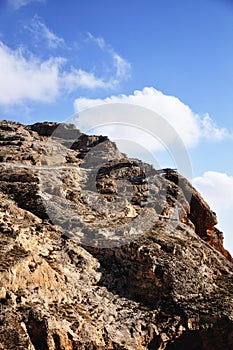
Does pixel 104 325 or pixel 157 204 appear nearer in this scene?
pixel 104 325

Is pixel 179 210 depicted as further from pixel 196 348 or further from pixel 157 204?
pixel 196 348

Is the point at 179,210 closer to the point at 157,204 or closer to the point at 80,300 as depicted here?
the point at 157,204

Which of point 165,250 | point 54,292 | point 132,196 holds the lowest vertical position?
point 54,292

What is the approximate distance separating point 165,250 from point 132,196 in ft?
42.6

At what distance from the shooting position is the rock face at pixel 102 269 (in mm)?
25969

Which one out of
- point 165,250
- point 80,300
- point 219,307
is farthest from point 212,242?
point 80,300

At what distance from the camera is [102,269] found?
34.7 m

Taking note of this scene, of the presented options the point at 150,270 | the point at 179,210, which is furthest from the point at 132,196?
the point at 150,270

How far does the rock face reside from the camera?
2597cm

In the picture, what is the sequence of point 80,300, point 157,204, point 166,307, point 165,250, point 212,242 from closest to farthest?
point 80,300
point 166,307
point 165,250
point 157,204
point 212,242

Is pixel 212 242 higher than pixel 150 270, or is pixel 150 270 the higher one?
pixel 212 242

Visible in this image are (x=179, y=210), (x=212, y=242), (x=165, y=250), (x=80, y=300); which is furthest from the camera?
(x=212, y=242)

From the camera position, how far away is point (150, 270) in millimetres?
34281

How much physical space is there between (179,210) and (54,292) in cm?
2658
